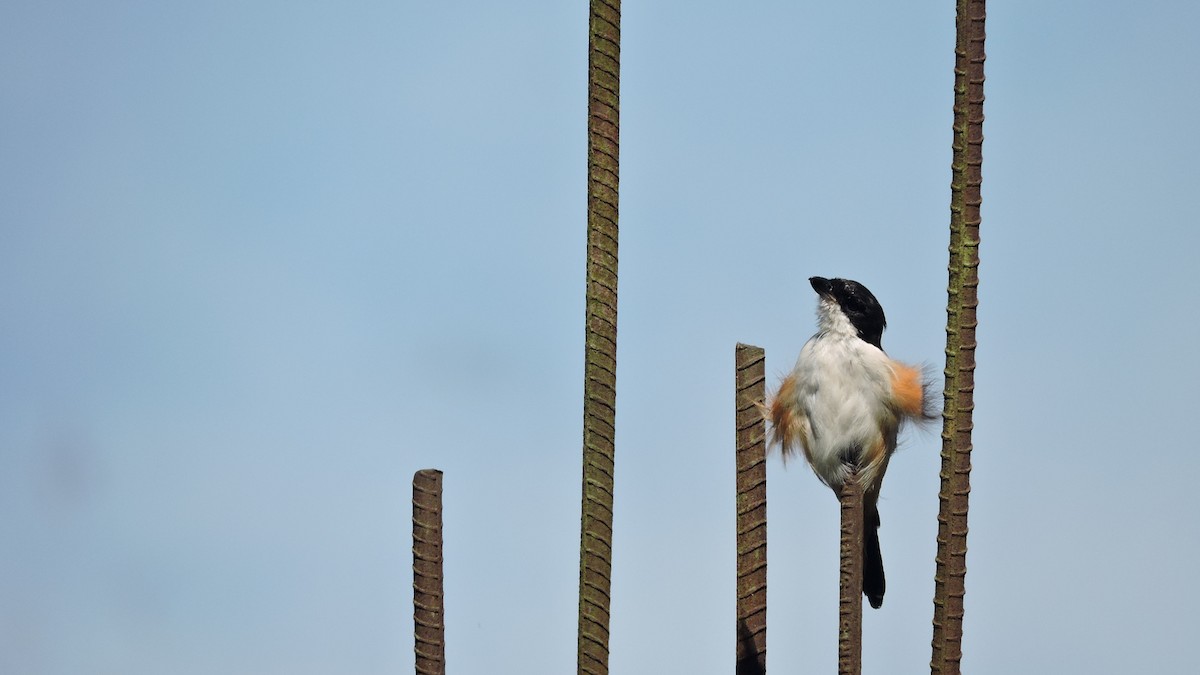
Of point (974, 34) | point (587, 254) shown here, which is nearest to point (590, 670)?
point (587, 254)

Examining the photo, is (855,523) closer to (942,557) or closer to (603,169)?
(942,557)

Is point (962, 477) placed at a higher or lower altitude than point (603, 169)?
lower

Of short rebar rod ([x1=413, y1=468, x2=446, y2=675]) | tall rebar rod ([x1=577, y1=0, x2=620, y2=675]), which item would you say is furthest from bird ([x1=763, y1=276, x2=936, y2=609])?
short rebar rod ([x1=413, y1=468, x2=446, y2=675])

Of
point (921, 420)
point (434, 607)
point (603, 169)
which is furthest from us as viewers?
point (921, 420)

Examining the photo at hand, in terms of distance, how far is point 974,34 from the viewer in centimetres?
931

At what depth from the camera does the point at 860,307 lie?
1143cm

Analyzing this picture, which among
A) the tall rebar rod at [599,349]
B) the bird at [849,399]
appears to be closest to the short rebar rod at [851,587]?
the tall rebar rod at [599,349]

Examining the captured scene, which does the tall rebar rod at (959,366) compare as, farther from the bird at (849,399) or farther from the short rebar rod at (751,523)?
the bird at (849,399)

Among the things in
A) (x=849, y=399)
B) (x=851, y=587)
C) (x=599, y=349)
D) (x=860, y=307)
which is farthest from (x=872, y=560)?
(x=599, y=349)

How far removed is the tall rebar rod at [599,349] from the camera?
8.68 meters

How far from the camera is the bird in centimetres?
1131

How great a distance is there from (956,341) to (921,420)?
2260 mm

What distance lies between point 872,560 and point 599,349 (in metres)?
3.90

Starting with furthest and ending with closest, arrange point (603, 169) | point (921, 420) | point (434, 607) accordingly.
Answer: point (921, 420)
point (603, 169)
point (434, 607)
